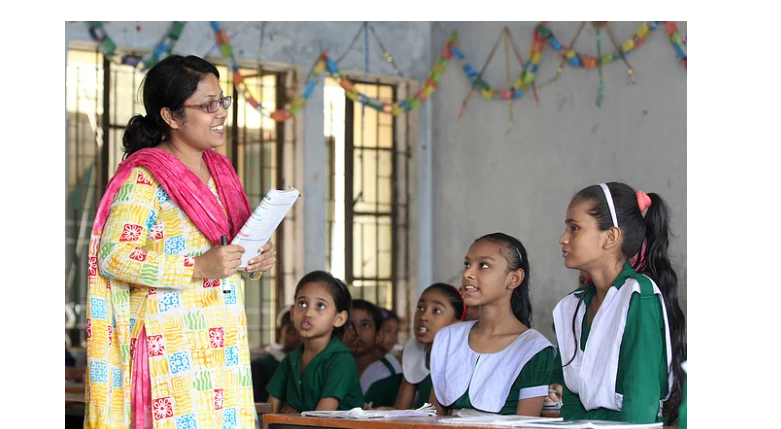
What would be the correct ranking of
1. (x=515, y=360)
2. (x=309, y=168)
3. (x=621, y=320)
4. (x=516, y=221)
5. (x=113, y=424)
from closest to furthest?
(x=113, y=424) → (x=621, y=320) → (x=515, y=360) → (x=516, y=221) → (x=309, y=168)

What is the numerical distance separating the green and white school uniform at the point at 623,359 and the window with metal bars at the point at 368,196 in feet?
12.7

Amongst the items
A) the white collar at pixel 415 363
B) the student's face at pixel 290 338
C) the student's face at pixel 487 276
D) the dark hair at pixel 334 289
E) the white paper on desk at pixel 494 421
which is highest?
the student's face at pixel 487 276

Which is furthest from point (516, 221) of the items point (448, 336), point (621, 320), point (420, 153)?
point (621, 320)

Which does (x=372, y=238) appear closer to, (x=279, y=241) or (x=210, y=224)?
(x=279, y=241)

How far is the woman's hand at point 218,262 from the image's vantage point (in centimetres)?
275

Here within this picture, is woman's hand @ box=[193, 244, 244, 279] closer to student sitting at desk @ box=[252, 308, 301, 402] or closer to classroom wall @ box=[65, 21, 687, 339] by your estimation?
classroom wall @ box=[65, 21, 687, 339]

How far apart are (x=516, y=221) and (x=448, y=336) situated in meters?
2.45

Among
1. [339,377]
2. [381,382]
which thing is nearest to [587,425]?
[339,377]

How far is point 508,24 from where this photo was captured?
249 inches

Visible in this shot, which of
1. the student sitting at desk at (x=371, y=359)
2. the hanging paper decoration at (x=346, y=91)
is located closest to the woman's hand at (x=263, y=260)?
the student sitting at desk at (x=371, y=359)

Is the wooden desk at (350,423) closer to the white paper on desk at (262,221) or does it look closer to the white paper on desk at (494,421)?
the white paper on desk at (494,421)

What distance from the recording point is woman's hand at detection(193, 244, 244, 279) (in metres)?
2.75

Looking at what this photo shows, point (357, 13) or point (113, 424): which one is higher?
point (357, 13)

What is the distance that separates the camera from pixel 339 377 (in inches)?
171
